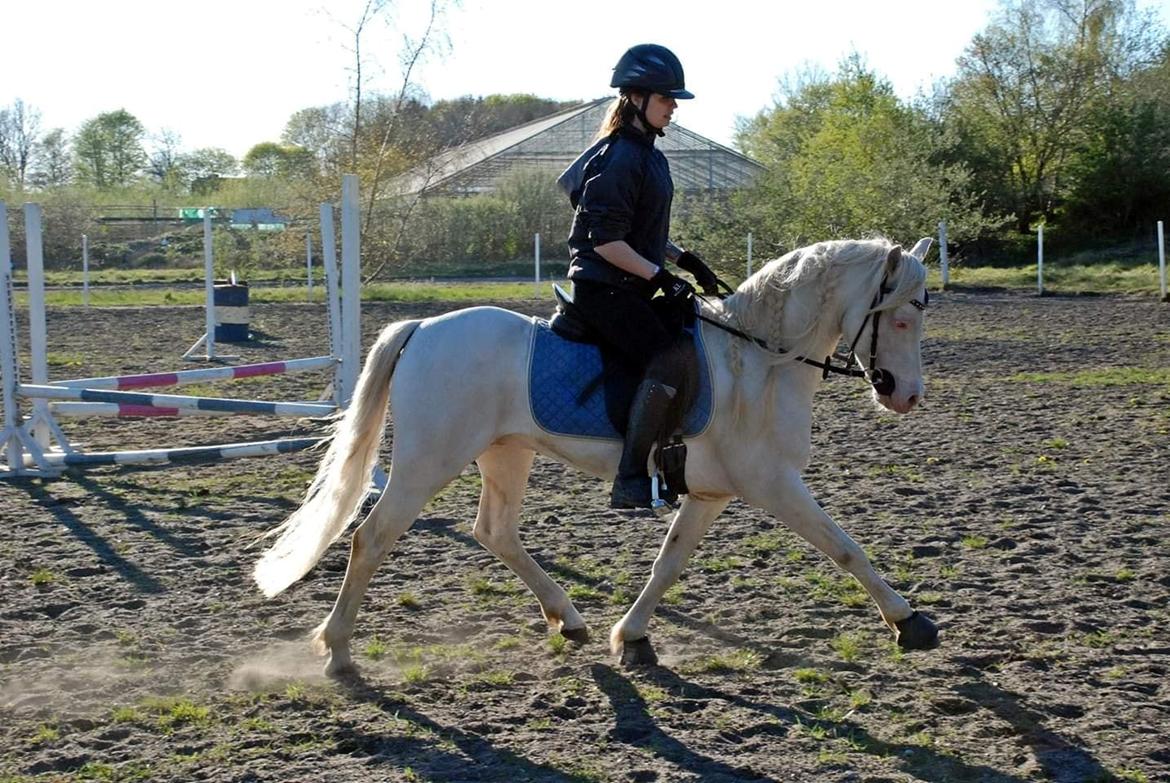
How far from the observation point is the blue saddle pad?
563 cm

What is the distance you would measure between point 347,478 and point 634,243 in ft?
5.72

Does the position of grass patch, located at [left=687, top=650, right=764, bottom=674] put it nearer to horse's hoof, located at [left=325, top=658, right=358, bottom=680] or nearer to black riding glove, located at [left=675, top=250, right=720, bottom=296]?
horse's hoof, located at [left=325, top=658, right=358, bottom=680]

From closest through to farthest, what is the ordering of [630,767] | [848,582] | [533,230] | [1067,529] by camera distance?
1. [630,767]
2. [848,582]
3. [1067,529]
4. [533,230]

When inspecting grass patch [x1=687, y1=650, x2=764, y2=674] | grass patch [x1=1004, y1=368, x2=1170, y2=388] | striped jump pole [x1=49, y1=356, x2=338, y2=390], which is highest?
striped jump pole [x1=49, y1=356, x2=338, y2=390]

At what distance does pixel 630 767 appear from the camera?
4.42m

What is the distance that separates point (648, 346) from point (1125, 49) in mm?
49477

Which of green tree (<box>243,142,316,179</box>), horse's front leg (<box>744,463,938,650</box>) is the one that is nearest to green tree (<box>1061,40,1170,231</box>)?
green tree (<box>243,142,316,179</box>)

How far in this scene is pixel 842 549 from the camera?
5.46 metres

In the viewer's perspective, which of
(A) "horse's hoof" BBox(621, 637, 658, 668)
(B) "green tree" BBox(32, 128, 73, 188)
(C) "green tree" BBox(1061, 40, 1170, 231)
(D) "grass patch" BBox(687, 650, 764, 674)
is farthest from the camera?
(B) "green tree" BBox(32, 128, 73, 188)

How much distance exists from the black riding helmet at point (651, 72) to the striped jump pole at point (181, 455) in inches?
200

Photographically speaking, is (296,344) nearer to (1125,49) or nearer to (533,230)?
(533,230)

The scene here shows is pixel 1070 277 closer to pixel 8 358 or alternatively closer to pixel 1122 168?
pixel 1122 168

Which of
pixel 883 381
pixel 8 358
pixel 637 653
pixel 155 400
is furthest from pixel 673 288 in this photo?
pixel 8 358

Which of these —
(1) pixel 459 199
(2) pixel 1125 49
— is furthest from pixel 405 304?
(2) pixel 1125 49
